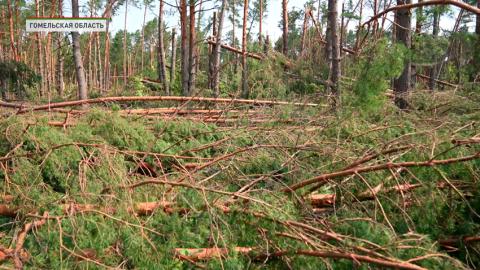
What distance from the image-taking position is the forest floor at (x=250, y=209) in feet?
5.37

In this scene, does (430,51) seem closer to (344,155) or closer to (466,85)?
(466,85)

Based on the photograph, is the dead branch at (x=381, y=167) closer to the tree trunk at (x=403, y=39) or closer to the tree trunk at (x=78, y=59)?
the tree trunk at (x=403, y=39)

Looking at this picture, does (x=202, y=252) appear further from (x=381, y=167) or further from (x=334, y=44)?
(x=334, y=44)

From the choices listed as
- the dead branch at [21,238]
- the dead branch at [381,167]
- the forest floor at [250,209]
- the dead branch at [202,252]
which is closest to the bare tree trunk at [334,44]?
the forest floor at [250,209]

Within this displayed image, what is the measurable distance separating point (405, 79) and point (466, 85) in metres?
1.43

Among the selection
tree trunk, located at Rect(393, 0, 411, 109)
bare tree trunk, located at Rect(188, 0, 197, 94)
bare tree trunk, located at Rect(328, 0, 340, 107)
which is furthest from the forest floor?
bare tree trunk, located at Rect(188, 0, 197, 94)

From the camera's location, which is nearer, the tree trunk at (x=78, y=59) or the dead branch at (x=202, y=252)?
the dead branch at (x=202, y=252)

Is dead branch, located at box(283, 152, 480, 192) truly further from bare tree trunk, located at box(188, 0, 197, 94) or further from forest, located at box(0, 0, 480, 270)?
bare tree trunk, located at box(188, 0, 197, 94)

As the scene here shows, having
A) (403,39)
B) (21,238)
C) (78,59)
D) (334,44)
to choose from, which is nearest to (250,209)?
(21,238)

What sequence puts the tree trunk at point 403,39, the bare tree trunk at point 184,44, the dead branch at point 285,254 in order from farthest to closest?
the bare tree trunk at point 184,44
the tree trunk at point 403,39
the dead branch at point 285,254

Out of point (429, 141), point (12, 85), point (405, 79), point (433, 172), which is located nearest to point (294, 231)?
point (433, 172)

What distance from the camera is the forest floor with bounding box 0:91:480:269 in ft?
5.37

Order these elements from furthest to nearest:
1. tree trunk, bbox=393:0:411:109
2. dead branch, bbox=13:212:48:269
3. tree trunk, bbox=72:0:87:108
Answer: tree trunk, bbox=72:0:87:108 → tree trunk, bbox=393:0:411:109 → dead branch, bbox=13:212:48:269

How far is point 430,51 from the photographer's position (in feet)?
22.6
